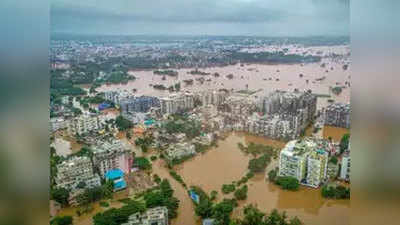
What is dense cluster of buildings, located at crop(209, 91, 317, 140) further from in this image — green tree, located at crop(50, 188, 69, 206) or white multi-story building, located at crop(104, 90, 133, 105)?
green tree, located at crop(50, 188, 69, 206)

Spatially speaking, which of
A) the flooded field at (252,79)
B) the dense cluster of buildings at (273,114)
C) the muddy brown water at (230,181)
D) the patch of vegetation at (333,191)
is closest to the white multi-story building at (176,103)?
the flooded field at (252,79)

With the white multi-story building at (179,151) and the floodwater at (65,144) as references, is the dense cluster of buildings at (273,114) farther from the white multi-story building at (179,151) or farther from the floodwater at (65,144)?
the floodwater at (65,144)

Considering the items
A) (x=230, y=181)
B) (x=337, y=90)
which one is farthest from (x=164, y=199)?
(x=337, y=90)

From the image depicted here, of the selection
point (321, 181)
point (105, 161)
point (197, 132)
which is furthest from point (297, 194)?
point (105, 161)
